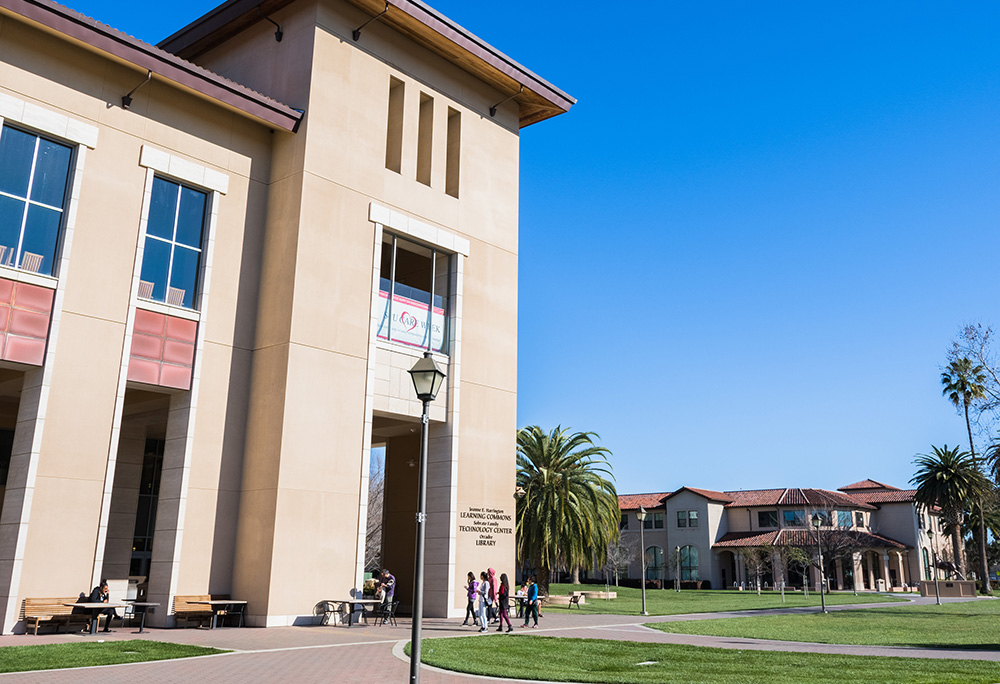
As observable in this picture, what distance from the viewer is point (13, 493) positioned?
1975 centimetres

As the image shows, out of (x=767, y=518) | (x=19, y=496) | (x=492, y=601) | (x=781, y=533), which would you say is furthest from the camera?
(x=767, y=518)

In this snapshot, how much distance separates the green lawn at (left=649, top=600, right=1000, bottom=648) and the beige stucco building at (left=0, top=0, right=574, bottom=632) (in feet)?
25.6

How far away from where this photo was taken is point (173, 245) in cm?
2377

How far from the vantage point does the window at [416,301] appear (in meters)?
27.7

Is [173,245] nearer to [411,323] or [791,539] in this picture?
[411,323]

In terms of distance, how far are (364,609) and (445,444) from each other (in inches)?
240

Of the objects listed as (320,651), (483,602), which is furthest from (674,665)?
(483,602)

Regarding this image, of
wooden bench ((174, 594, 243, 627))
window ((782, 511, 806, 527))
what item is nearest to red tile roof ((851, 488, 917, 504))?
window ((782, 511, 806, 527))

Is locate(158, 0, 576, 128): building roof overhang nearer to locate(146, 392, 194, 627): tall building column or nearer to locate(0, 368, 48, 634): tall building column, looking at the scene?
locate(146, 392, 194, 627): tall building column

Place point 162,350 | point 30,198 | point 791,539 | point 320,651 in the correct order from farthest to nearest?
point 791,539 < point 162,350 < point 30,198 < point 320,651

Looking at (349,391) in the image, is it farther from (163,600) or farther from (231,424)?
(163,600)

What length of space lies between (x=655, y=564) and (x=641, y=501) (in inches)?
316

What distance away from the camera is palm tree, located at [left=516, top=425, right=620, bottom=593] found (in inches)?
1681

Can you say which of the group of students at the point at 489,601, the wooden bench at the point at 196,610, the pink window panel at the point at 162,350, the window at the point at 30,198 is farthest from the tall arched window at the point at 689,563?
the window at the point at 30,198
